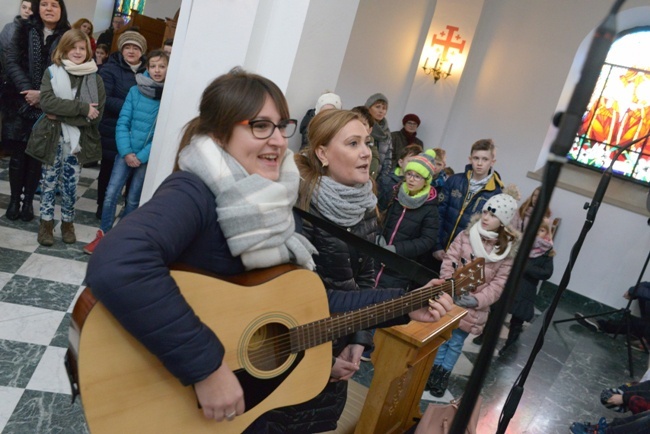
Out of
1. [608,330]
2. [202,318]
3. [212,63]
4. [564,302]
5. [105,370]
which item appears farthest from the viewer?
[564,302]

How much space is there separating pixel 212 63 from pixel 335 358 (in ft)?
8.08

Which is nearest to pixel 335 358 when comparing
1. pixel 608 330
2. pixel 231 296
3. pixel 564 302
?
pixel 231 296

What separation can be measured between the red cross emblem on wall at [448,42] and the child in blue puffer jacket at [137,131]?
203 inches

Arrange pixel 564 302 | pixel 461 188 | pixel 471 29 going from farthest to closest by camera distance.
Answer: pixel 471 29 < pixel 564 302 < pixel 461 188

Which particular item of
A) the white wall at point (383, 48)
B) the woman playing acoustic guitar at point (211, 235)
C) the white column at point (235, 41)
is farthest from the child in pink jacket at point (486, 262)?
the white wall at point (383, 48)

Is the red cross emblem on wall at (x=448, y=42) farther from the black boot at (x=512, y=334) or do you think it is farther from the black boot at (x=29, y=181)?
the black boot at (x=29, y=181)

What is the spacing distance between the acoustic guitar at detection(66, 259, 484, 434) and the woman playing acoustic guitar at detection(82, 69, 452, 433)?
2.1 inches

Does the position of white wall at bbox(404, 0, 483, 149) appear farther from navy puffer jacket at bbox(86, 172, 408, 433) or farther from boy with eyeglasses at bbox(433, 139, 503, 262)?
navy puffer jacket at bbox(86, 172, 408, 433)

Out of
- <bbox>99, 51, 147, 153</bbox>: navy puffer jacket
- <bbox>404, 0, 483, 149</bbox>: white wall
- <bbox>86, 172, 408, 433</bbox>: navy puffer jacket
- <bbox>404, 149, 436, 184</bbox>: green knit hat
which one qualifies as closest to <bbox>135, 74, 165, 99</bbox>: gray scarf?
<bbox>99, 51, 147, 153</bbox>: navy puffer jacket

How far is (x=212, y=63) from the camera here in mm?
3881

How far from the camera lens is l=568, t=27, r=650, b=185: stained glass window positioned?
7754 millimetres

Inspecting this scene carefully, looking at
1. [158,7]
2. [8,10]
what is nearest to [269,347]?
[8,10]

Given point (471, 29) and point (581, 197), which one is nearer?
point (581, 197)

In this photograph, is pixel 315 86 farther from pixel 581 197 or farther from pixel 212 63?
pixel 581 197
